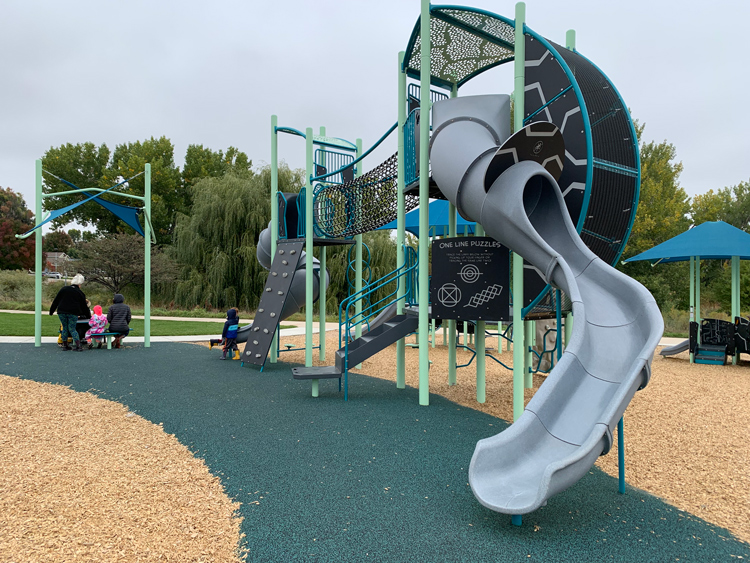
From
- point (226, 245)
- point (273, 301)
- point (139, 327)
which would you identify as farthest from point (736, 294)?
point (226, 245)

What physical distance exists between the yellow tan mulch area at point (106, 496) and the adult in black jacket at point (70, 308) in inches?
220

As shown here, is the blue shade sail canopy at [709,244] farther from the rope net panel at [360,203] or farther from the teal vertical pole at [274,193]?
the teal vertical pole at [274,193]

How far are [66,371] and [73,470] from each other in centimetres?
504

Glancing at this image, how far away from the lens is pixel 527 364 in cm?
725

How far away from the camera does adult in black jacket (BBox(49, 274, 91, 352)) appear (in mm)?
10398

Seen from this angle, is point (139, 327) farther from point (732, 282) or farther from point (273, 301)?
point (732, 282)

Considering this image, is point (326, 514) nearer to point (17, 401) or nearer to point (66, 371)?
point (17, 401)

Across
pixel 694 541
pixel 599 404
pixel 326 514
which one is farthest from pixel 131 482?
pixel 694 541

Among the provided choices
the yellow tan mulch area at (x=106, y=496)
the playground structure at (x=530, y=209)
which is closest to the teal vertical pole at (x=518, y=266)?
the playground structure at (x=530, y=209)

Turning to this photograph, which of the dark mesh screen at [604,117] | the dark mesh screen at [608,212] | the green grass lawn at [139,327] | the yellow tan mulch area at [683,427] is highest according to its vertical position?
the dark mesh screen at [604,117]

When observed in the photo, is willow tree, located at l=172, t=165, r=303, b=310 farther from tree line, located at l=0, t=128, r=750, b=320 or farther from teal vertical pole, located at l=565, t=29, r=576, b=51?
teal vertical pole, located at l=565, t=29, r=576, b=51

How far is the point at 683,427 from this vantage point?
5.52 m

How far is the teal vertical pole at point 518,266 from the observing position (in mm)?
4828

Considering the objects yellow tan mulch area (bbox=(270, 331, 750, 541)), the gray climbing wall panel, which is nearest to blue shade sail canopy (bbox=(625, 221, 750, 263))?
yellow tan mulch area (bbox=(270, 331, 750, 541))
